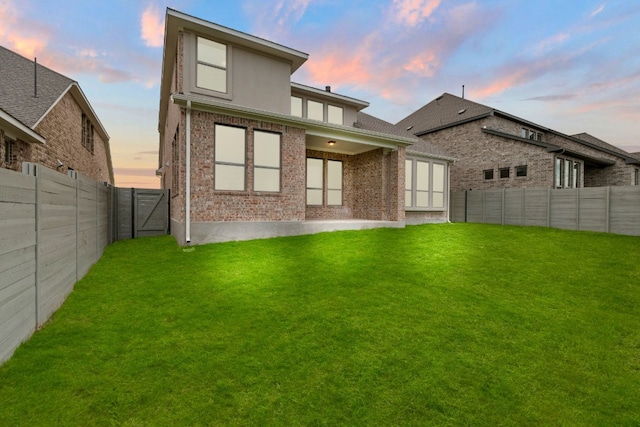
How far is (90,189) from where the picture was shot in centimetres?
714

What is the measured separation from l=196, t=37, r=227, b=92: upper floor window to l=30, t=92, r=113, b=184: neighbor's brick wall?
575cm

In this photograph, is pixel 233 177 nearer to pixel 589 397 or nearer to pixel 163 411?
pixel 163 411

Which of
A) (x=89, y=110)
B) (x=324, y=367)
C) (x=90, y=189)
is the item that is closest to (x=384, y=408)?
(x=324, y=367)

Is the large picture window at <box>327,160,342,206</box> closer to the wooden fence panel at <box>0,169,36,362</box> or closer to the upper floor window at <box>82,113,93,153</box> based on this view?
the wooden fence panel at <box>0,169,36,362</box>

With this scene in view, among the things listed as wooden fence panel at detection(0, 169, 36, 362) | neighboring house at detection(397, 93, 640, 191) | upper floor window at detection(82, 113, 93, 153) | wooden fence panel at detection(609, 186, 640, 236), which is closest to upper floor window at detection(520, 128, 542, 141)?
neighboring house at detection(397, 93, 640, 191)

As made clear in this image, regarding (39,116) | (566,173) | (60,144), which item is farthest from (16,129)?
(566,173)

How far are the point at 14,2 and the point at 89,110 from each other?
7190 mm

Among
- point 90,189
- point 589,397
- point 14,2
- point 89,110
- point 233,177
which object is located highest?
point 14,2

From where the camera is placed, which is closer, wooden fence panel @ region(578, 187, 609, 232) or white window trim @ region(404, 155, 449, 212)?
wooden fence panel @ region(578, 187, 609, 232)

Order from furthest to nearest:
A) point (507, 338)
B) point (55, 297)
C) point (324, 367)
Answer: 1. point (55, 297)
2. point (507, 338)
3. point (324, 367)

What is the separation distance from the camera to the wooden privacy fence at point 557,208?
1210cm

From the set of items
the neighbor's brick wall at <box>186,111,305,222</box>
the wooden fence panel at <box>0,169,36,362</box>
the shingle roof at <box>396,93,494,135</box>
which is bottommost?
the wooden fence panel at <box>0,169,36,362</box>

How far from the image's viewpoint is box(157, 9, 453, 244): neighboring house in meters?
9.32

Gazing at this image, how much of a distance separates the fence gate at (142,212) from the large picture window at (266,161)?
5448mm
